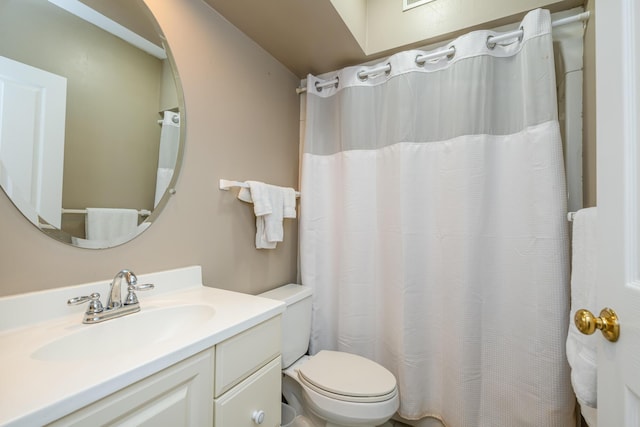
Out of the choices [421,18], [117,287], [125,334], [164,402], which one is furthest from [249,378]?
[421,18]

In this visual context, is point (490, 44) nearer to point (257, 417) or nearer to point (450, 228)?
point (450, 228)

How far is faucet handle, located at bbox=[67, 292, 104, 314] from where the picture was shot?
77 centimetres

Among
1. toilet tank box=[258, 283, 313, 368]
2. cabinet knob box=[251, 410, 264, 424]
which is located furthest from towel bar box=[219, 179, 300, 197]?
cabinet knob box=[251, 410, 264, 424]

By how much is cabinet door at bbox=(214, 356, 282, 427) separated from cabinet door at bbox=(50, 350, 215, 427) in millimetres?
48

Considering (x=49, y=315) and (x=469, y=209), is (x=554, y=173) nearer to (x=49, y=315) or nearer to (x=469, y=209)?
(x=469, y=209)

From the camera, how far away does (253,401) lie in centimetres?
84

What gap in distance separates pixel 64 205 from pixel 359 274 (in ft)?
4.38

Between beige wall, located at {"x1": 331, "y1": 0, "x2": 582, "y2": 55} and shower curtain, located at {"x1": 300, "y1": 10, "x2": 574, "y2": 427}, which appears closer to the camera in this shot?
shower curtain, located at {"x1": 300, "y1": 10, "x2": 574, "y2": 427}

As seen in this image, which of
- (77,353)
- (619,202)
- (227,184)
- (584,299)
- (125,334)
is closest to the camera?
(619,202)

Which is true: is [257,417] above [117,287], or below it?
below

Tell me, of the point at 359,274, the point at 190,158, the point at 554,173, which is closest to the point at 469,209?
the point at 554,173

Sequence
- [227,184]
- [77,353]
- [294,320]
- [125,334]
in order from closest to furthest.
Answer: [77,353]
[125,334]
[227,184]
[294,320]

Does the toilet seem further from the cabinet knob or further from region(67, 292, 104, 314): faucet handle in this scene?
region(67, 292, 104, 314): faucet handle

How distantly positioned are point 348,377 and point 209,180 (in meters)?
1.11
